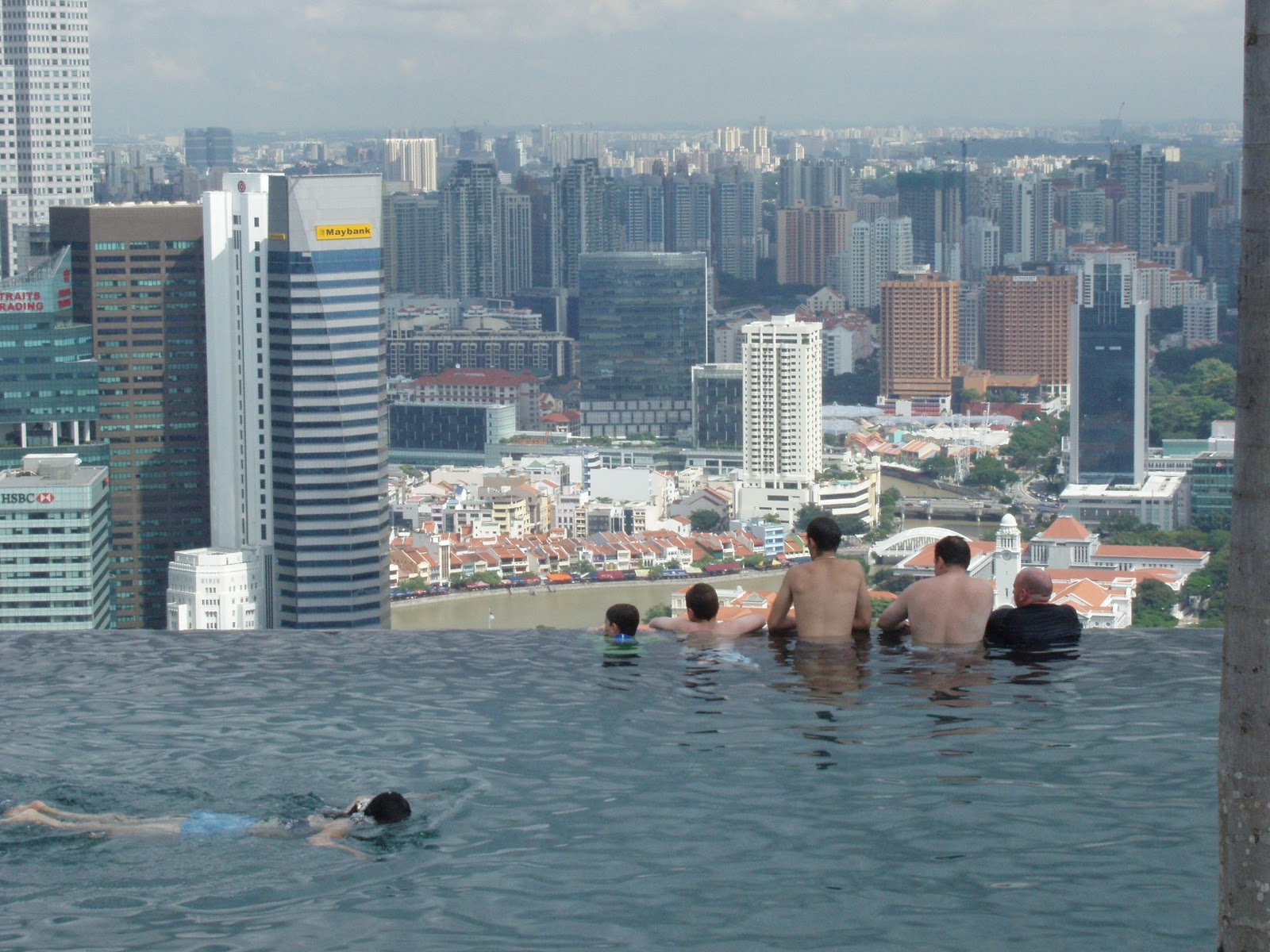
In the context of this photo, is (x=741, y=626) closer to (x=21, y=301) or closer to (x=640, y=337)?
(x=21, y=301)

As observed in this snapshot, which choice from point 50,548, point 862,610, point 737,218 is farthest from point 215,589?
point 737,218


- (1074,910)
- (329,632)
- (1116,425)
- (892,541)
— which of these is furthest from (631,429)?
(1074,910)

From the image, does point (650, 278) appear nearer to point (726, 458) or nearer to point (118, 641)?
point (726, 458)

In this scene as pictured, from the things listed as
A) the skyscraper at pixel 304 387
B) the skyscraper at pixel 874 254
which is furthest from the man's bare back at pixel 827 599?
the skyscraper at pixel 874 254

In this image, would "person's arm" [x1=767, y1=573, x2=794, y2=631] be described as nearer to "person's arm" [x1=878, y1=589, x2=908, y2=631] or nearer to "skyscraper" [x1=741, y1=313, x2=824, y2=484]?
"person's arm" [x1=878, y1=589, x2=908, y2=631]

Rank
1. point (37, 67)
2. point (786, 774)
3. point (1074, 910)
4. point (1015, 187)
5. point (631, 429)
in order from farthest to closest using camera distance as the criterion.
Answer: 1. point (1015, 187)
2. point (631, 429)
3. point (37, 67)
4. point (786, 774)
5. point (1074, 910)

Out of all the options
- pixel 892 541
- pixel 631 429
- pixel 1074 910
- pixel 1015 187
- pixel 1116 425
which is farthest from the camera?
pixel 1015 187
